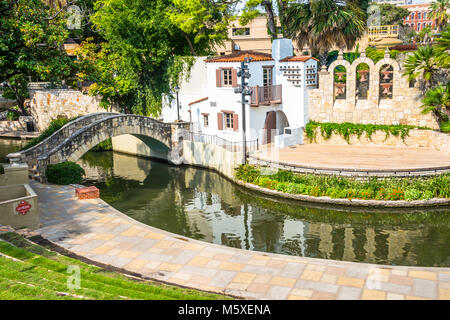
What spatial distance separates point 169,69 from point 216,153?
1056 cm

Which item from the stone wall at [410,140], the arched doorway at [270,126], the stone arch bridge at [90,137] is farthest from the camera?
the arched doorway at [270,126]

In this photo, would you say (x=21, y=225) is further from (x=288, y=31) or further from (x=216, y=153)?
(x=288, y=31)

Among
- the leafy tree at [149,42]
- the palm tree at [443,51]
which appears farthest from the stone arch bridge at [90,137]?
the palm tree at [443,51]

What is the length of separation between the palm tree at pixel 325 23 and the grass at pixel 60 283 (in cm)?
2720

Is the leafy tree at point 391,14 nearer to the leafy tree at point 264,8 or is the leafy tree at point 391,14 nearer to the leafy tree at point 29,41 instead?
the leafy tree at point 264,8

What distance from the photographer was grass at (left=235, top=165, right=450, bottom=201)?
23375 millimetres

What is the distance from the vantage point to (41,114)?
46125mm

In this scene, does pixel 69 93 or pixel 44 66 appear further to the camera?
pixel 69 93

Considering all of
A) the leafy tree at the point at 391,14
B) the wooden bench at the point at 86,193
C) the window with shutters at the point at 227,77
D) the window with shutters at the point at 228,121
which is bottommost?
the wooden bench at the point at 86,193

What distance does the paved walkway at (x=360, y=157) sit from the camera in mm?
25469

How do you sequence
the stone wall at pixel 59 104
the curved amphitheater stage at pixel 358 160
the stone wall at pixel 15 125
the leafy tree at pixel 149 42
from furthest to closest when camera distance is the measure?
1. the stone wall at pixel 15 125
2. the stone wall at pixel 59 104
3. the leafy tree at pixel 149 42
4. the curved amphitheater stage at pixel 358 160

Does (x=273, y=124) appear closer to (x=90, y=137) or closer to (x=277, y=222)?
(x=277, y=222)

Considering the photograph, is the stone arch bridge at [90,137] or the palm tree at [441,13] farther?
the palm tree at [441,13]
